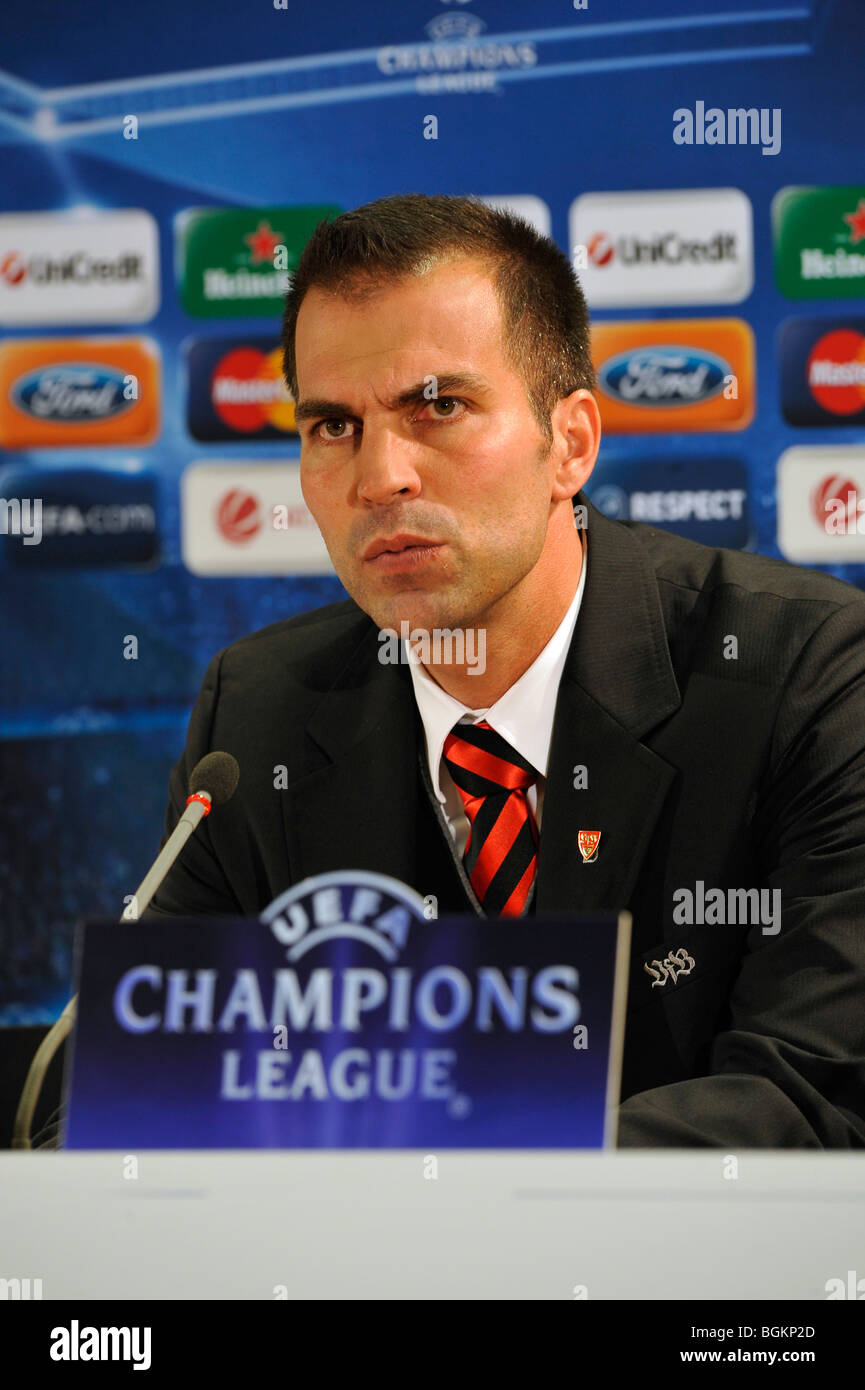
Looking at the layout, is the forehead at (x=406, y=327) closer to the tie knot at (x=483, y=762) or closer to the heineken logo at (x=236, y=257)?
the tie knot at (x=483, y=762)

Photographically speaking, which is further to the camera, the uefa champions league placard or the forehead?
the forehead

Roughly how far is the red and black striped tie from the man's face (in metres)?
0.18

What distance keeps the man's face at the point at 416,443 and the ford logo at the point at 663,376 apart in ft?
4.03

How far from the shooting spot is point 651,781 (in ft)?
5.67

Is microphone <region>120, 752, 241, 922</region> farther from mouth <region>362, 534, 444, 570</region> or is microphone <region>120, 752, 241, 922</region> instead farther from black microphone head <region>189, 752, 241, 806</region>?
mouth <region>362, 534, 444, 570</region>

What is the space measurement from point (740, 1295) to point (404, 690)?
1.13 meters

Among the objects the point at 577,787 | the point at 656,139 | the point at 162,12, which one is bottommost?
the point at 577,787

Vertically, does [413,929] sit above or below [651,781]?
below

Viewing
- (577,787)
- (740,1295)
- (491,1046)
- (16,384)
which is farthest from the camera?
(16,384)

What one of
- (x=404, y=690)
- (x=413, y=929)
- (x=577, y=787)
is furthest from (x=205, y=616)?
(x=413, y=929)

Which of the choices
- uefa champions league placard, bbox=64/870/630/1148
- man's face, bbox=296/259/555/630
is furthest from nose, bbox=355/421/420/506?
uefa champions league placard, bbox=64/870/630/1148

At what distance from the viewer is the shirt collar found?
183 centimetres

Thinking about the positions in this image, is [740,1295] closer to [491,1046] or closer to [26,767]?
[491,1046]

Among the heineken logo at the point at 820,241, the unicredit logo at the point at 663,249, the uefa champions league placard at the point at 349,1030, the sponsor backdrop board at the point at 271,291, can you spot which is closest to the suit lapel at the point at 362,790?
the uefa champions league placard at the point at 349,1030
